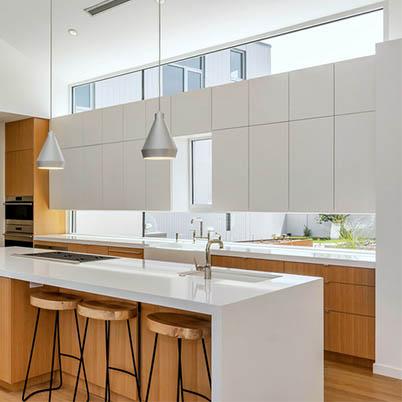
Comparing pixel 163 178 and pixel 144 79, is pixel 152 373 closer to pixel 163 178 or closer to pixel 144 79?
pixel 163 178

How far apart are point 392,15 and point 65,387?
404 centimetres

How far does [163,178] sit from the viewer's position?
18.5ft

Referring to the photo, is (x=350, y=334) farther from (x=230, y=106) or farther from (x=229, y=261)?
(x=230, y=106)

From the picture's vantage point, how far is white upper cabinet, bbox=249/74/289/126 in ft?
15.0

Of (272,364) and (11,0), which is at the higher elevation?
(11,0)

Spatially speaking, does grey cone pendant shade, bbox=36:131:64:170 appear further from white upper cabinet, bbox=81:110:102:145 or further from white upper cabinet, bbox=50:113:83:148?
white upper cabinet, bbox=50:113:83:148

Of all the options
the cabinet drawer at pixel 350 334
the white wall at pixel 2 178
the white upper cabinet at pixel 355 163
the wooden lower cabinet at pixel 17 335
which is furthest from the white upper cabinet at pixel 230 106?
the white wall at pixel 2 178

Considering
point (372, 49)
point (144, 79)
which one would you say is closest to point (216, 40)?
point (144, 79)

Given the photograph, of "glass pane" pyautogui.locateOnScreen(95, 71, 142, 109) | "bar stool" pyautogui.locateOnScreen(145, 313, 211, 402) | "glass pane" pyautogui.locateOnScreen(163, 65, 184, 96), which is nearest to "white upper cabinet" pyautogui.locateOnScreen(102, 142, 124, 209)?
"glass pane" pyautogui.locateOnScreen(95, 71, 142, 109)

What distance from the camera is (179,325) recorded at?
2.51m

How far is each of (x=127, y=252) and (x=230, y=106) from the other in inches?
81.8

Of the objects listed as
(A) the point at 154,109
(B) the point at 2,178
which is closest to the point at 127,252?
(A) the point at 154,109

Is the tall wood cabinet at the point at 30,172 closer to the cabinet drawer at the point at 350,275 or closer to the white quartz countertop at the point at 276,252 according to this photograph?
the white quartz countertop at the point at 276,252

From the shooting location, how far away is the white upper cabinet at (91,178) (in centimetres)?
641
